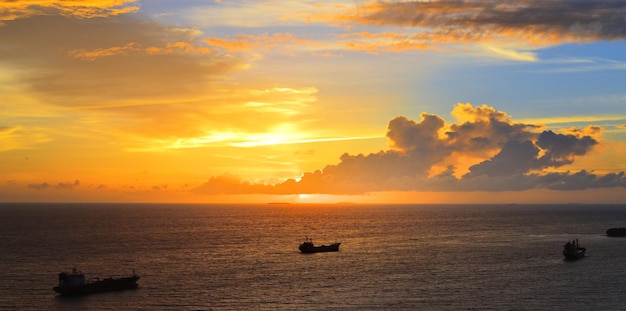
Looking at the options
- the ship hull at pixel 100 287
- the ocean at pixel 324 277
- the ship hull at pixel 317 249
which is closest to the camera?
the ocean at pixel 324 277

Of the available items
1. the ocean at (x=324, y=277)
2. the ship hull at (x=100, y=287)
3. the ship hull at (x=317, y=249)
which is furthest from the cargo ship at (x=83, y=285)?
the ship hull at (x=317, y=249)

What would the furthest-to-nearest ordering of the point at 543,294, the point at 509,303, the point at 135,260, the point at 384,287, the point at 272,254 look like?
1. the point at 272,254
2. the point at 135,260
3. the point at 384,287
4. the point at 543,294
5. the point at 509,303

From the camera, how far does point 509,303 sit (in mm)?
99938

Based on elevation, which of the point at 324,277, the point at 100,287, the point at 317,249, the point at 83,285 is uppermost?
the point at 317,249

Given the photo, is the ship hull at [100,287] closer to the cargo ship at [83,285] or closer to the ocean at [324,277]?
the cargo ship at [83,285]

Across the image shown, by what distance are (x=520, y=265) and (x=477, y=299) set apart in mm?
47494

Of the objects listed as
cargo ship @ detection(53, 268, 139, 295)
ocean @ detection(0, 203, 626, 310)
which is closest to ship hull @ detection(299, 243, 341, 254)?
ocean @ detection(0, 203, 626, 310)

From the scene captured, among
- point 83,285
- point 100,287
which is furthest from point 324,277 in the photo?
point 83,285

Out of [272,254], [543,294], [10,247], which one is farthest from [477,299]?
[10,247]

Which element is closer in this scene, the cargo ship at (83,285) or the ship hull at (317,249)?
the cargo ship at (83,285)

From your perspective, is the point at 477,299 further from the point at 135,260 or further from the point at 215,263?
the point at 135,260

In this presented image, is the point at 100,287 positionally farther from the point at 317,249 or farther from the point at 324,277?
the point at 317,249

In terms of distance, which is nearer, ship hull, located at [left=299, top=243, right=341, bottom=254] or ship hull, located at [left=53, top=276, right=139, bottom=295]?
ship hull, located at [left=53, top=276, right=139, bottom=295]

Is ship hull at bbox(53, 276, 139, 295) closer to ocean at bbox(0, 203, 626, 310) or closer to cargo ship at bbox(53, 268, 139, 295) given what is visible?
cargo ship at bbox(53, 268, 139, 295)
